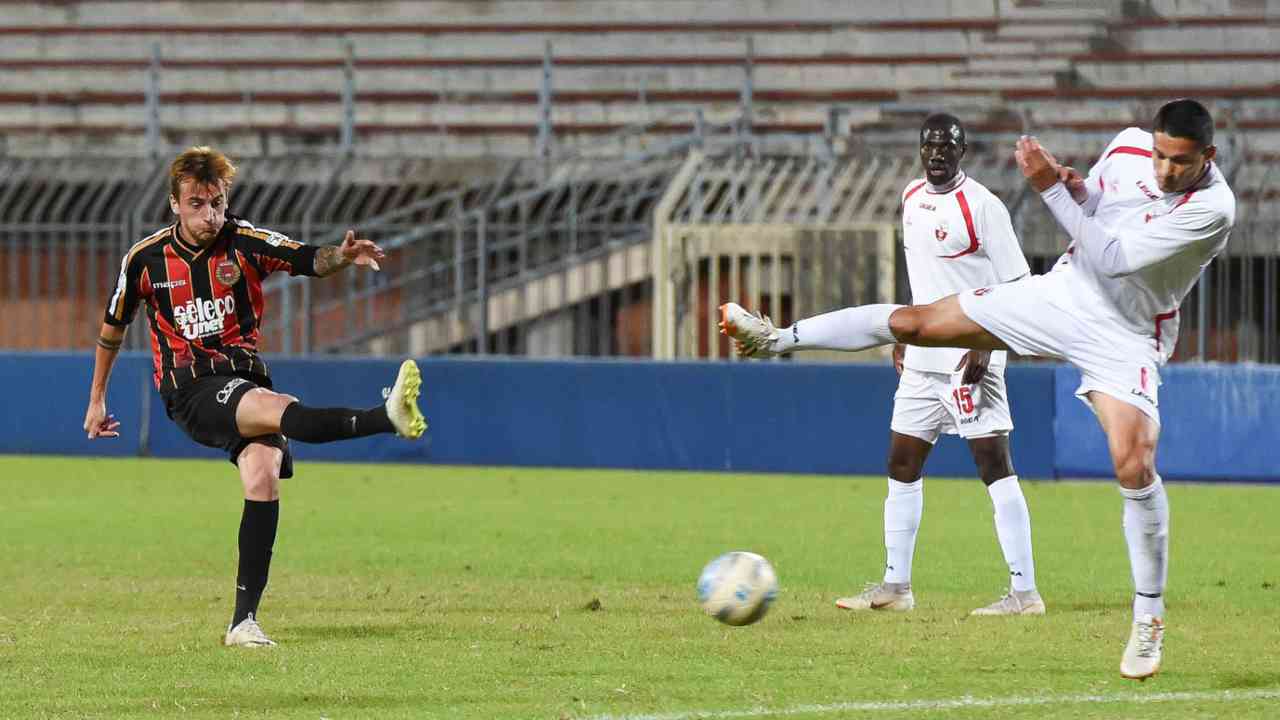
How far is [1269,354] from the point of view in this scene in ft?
60.4

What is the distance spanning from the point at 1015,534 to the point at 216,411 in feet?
11.3

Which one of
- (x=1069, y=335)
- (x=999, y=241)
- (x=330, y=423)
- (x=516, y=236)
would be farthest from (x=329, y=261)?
(x=516, y=236)

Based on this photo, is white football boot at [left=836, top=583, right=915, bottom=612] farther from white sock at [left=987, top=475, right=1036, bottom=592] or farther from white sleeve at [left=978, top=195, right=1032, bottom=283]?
white sleeve at [left=978, top=195, right=1032, bottom=283]

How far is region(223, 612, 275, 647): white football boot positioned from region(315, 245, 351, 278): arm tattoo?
4.38 ft

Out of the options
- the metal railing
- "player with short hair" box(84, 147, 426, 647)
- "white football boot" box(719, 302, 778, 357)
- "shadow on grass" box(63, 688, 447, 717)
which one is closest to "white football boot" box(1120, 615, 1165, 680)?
"white football boot" box(719, 302, 778, 357)

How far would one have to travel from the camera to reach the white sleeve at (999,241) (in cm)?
919

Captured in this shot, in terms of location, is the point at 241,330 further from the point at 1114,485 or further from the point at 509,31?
the point at 509,31

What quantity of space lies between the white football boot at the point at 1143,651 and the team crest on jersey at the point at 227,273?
3580mm

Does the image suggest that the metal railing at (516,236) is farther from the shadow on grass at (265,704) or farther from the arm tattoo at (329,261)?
the shadow on grass at (265,704)

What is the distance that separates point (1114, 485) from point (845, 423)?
2.29 metres

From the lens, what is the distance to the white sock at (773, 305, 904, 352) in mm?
7848

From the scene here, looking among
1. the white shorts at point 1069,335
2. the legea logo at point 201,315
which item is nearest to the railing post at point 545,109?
the legea logo at point 201,315

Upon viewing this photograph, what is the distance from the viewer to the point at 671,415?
60.3 feet

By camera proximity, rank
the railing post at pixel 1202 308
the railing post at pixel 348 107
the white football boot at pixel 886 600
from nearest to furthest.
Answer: the white football boot at pixel 886 600 < the railing post at pixel 1202 308 < the railing post at pixel 348 107
